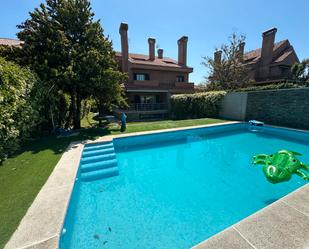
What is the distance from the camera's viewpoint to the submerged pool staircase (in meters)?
5.98

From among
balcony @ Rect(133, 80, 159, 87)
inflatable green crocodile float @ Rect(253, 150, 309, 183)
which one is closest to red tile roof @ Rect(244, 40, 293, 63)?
balcony @ Rect(133, 80, 159, 87)

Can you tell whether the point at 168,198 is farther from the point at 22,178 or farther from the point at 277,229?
the point at 22,178

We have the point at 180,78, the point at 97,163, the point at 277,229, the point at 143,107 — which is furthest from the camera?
the point at 180,78

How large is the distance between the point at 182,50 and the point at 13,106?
25.7 meters

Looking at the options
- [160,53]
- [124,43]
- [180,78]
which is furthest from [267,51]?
[124,43]

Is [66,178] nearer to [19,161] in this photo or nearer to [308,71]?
[19,161]

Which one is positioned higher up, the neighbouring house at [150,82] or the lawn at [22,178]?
the neighbouring house at [150,82]

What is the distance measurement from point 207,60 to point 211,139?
2084 centimetres

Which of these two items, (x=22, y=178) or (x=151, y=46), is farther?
(x=151, y=46)

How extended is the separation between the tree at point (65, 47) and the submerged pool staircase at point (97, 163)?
435 cm

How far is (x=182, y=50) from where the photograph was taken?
26.4 metres

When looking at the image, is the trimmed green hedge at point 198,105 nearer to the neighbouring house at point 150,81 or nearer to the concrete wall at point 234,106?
the concrete wall at point 234,106

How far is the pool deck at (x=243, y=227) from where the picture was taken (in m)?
2.33

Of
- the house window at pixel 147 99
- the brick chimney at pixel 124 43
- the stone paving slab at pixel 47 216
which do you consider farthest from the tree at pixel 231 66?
the stone paving slab at pixel 47 216
